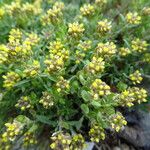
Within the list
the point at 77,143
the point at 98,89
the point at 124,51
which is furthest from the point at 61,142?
the point at 124,51

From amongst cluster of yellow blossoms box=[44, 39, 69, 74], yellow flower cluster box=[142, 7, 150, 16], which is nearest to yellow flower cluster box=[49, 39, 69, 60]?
cluster of yellow blossoms box=[44, 39, 69, 74]

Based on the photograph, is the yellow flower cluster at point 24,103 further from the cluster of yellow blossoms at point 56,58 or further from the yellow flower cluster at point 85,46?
the yellow flower cluster at point 85,46

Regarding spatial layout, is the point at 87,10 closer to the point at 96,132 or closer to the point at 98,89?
the point at 98,89

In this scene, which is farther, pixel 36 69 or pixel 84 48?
pixel 84 48

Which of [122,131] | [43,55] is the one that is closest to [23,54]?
[43,55]

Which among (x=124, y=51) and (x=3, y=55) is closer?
(x=3, y=55)

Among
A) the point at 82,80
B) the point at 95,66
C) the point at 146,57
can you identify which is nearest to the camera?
the point at 95,66

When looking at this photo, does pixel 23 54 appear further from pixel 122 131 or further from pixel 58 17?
pixel 122 131

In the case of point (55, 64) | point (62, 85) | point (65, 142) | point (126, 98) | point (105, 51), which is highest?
point (105, 51)
